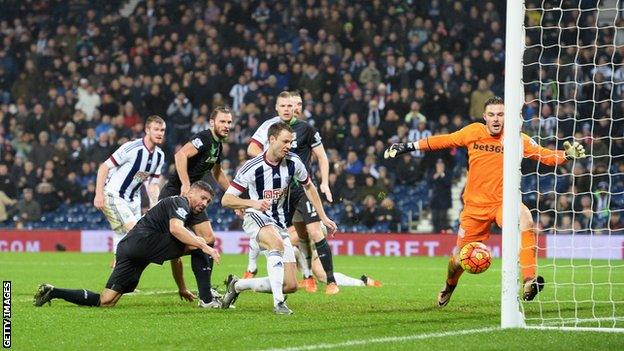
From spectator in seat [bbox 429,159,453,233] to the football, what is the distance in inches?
468

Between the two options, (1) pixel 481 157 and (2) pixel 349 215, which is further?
(2) pixel 349 215

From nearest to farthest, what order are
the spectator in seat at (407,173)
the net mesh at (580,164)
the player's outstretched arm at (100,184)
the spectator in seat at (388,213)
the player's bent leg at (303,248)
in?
the player's bent leg at (303,248) < the player's outstretched arm at (100,184) < the net mesh at (580,164) < the spectator in seat at (388,213) < the spectator in seat at (407,173)

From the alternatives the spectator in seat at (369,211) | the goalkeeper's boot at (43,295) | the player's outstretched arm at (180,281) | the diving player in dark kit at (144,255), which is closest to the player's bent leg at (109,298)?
the diving player in dark kit at (144,255)

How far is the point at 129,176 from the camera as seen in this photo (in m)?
14.2

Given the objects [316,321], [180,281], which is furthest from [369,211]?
[316,321]

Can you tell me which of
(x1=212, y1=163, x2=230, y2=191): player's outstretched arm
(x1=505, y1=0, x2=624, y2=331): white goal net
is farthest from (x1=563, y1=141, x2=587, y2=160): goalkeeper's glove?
(x1=505, y1=0, x2=624, y2=331): white goal net

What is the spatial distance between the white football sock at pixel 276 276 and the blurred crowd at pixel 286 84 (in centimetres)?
1181

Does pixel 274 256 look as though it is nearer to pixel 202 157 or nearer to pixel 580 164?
pixel 202 157

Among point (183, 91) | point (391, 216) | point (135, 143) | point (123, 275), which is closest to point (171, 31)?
point (183, 91)

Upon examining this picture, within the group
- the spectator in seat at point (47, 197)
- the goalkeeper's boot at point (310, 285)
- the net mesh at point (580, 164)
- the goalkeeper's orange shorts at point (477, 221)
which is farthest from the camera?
the spectator in seat at point (47, 197)

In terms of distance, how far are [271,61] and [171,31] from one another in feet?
9.98

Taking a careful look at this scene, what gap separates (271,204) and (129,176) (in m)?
4.19

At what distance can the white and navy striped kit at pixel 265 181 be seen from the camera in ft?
34.3

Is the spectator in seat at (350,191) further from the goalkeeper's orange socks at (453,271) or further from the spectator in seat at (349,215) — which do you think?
the goalkeeper's orange socks at (453,271)
